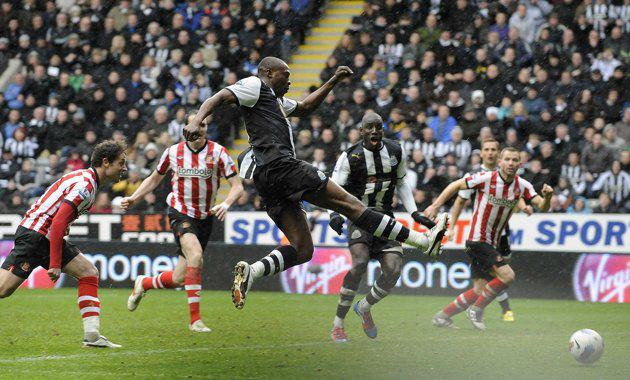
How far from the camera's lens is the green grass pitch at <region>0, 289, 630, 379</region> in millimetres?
8430

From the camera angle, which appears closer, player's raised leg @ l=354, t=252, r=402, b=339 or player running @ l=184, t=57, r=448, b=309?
player running @ l=184, t=57, r=448, b=309

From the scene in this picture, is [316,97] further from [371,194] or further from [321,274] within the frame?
[321,274]

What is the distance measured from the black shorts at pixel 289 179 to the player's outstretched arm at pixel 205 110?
2.11ft

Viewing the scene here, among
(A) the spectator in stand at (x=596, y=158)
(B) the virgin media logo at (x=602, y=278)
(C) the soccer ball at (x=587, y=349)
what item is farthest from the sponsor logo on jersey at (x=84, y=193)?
(A) the spectator in stand at (x=596, y=158)

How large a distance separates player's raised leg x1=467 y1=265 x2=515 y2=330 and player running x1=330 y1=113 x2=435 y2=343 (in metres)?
1.71

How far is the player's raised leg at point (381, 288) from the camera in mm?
10945

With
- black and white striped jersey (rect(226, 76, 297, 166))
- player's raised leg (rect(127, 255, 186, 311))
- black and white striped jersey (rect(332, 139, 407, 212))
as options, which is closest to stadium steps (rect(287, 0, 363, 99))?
player's raised leg (rect(127, 255, 186, 311))

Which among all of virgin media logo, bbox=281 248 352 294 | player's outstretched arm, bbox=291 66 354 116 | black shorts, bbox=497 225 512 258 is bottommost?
virgin media logo, bbox=281 248 352 294

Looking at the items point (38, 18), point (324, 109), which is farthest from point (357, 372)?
point (38, 18)

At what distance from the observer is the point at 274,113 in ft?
30.0

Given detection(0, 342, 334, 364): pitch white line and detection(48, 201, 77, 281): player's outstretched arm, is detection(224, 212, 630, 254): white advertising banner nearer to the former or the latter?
detection(0, 342, 334, 364): pitch white line

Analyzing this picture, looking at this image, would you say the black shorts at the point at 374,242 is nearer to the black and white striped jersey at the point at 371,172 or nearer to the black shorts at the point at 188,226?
the black and white striped jersey at the point at 371,172

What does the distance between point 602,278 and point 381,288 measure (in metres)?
7.00

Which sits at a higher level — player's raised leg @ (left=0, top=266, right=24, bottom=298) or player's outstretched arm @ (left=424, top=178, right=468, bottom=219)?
player's outstretched arm @ (left=424, top=178, right=468, bottom=219)
